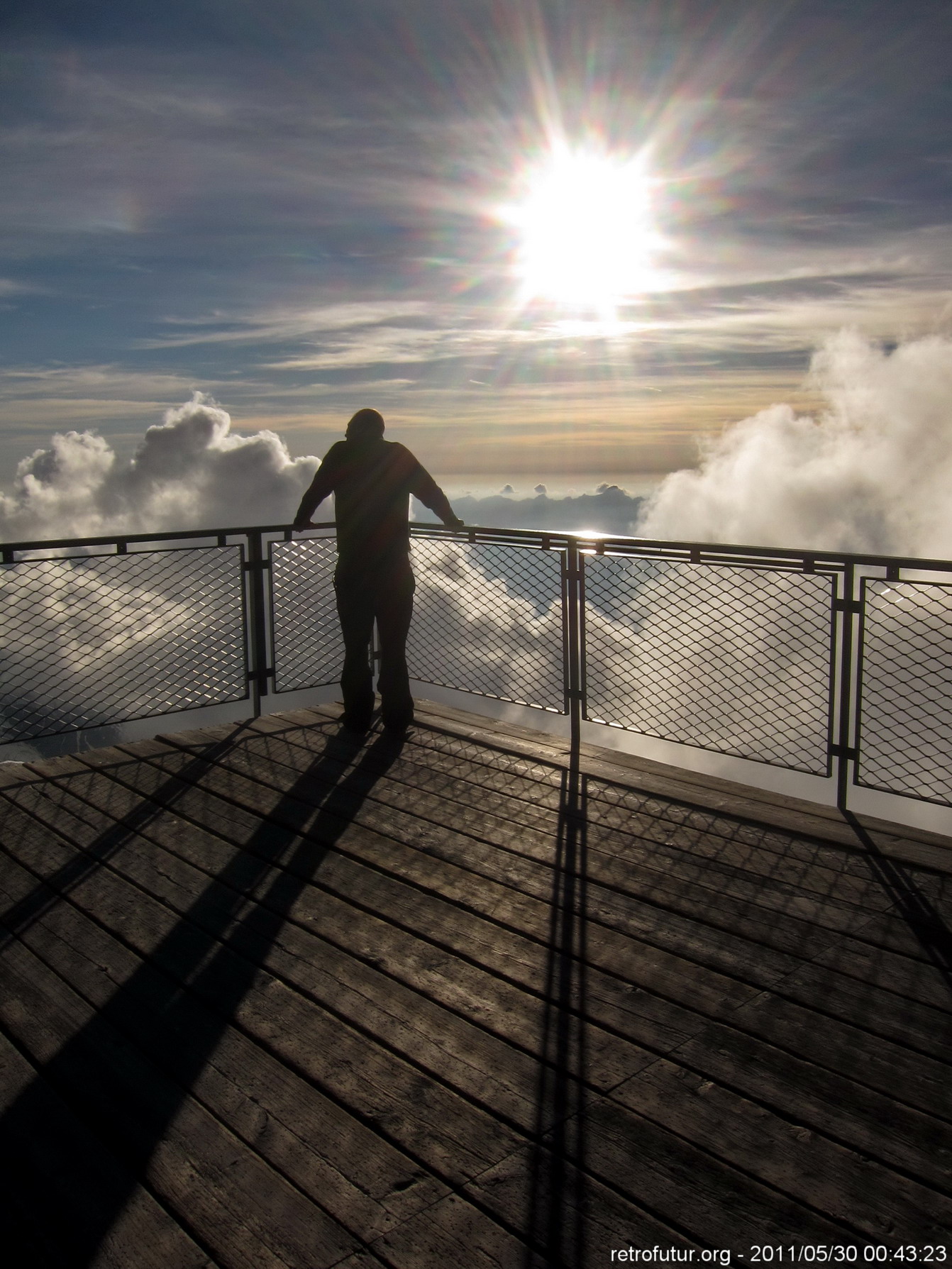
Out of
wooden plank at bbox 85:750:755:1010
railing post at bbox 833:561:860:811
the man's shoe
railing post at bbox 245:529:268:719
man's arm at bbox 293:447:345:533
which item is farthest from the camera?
railing post at bbox 245:529:268:719

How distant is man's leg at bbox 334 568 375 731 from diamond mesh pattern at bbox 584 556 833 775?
1.16 meters

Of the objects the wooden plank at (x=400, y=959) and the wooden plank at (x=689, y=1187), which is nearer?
the wooden plank at (x=689, y=1187)

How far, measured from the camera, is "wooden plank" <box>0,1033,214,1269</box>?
1883 millimetres

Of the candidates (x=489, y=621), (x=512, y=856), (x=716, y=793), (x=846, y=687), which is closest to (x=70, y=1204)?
(x=512, y=856)

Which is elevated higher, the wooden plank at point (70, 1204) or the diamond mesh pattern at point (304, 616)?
the diamond mesh pattern at point (304, 616)

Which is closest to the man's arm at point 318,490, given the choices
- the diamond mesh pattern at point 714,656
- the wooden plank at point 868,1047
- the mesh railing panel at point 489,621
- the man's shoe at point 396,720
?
the mesh railing panel at point 489,621

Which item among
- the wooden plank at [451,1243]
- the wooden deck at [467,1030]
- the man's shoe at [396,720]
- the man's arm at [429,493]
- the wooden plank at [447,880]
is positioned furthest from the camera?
the man's shoe at [396,720]

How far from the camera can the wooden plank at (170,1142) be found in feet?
6.21

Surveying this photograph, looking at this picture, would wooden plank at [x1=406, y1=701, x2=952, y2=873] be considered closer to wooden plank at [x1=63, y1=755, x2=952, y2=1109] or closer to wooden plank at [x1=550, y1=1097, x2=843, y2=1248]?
wooden plank at [x1=63, y1=755, x2=952, y2=1109]

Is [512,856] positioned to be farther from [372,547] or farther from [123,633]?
[123,633]

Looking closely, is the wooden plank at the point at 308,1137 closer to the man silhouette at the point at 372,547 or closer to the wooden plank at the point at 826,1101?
the wooden plank at the point at 826,1101

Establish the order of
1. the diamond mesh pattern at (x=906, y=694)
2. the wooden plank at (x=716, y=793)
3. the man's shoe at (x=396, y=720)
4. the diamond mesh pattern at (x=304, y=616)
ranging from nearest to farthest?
the wooden plank at (x=716, y=793), the diamond mesh pattern at (x=906, y=694), the man's shoe at (x=396, y=720), the diamond mesh pattern at (x=304, y=616)

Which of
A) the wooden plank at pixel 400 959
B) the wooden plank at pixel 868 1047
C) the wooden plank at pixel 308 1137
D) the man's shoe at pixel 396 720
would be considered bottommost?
the wooden plank at pixel 308 1137

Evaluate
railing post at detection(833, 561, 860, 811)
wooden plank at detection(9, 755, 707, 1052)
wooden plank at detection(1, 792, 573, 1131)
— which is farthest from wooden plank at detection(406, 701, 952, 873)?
wooden plank at detection(1, 792, 573, 1131)
